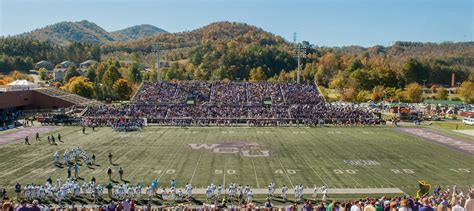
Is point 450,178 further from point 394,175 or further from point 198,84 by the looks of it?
point 198,84

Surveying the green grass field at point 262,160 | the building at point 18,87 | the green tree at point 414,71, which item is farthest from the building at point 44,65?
the green tree at point 414,71

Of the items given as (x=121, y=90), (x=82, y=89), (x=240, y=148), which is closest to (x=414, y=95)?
(x=121, y=90)

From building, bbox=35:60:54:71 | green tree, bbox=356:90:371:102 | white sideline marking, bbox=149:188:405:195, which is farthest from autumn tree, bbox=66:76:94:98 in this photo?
building, bbox=35:60:54:71

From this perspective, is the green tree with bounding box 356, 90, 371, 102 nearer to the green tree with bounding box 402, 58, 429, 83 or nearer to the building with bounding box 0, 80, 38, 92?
the green tree with bounding box 402, 58, 429, 83

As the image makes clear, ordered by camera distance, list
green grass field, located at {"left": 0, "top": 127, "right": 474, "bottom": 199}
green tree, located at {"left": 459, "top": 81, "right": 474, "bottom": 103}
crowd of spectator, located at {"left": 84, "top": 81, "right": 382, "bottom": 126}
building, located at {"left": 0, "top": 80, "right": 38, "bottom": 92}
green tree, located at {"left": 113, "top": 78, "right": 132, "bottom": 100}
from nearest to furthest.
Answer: green grass field, located at {"left": 0, "top": 127, "right": 474, "bottom": 199} → crowd of spectator, located at {"left": 84, "top": 81, "right": 382, "bottom": 126} → building, located at {"left": 0, "top": 80, "right": 38, "bottom": 92} → green tree, located at {"left": 113, "top": 78, "right": 132, "bottom": 100} → green tree, located at {"left": 459, "top": 81, "right": 474, "bottom": 103}

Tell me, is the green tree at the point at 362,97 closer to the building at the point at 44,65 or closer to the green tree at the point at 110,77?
the green tree at the point at 110,77
